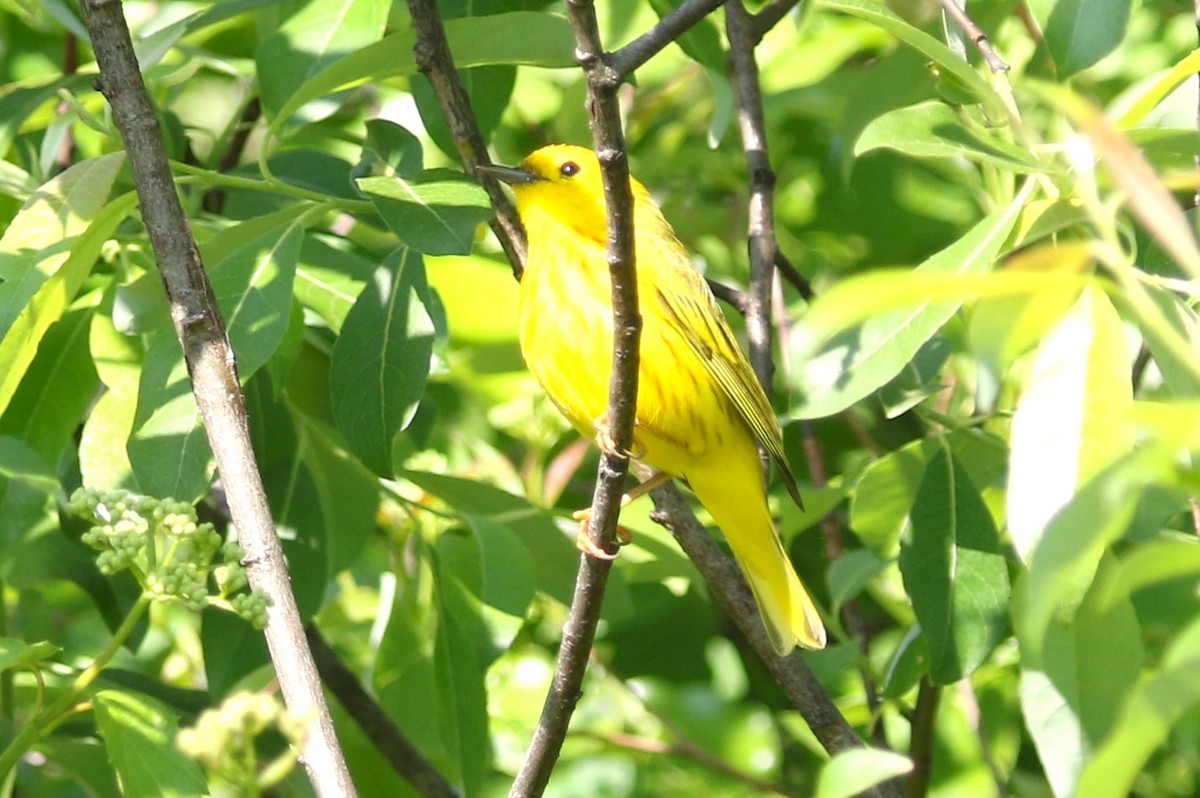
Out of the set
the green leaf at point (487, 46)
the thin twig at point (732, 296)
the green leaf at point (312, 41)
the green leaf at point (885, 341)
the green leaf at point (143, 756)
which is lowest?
the green leaf at point (143, 756)

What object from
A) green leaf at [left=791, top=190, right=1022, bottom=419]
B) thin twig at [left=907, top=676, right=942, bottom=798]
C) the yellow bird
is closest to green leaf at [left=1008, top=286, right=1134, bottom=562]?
green leaf at [left=791, top=190, right=1022, bottom=419]

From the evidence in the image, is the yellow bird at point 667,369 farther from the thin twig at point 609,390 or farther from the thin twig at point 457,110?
the thin twig at point 609,390

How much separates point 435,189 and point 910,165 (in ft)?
6.17

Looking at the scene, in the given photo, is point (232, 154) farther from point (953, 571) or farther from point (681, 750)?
point (953, 571)

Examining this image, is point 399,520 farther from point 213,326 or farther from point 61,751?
point 213,326

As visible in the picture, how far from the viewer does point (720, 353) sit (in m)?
2.98

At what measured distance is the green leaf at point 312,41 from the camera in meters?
2.43

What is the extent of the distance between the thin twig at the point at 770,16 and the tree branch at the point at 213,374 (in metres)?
1.41

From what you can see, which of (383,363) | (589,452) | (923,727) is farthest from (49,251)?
(589,452)

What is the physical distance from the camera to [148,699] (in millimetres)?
2096

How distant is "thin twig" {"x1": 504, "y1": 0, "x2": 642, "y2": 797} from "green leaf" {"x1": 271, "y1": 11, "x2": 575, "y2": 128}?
0.65 metres

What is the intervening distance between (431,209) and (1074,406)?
1.04m

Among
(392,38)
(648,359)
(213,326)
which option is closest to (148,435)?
(213,326)

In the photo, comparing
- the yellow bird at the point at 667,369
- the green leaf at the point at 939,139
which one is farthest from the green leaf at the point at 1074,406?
the yellow bird at the point at 667,369
